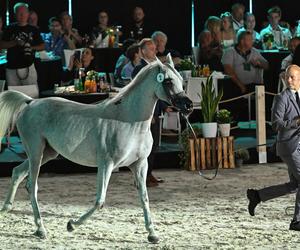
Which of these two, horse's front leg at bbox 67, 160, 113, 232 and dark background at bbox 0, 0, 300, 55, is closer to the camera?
horse's front leg at bbox 67, 160, 113, 232

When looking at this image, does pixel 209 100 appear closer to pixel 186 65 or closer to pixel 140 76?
pixel 186 65

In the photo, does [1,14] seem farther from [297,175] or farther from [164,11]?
[297,175]

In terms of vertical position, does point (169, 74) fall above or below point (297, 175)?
above

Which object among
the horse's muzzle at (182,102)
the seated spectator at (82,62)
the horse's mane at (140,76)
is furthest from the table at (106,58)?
the horse's muzzle at (182,102)

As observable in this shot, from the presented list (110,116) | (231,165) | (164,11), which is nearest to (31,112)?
(110,116)

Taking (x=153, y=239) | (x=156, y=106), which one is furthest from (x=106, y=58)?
(x=153, y=239)

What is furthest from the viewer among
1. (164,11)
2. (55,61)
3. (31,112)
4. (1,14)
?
(164,11)

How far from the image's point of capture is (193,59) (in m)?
16.4

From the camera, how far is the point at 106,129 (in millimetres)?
8922

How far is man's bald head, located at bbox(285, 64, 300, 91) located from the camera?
9.02 meters

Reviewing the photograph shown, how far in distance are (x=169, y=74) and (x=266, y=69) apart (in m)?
7.48

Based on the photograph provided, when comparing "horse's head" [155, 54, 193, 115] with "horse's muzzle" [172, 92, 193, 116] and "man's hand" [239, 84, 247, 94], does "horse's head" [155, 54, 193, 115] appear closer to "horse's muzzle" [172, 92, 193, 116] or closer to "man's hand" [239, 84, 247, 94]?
"horse's muzzle" [172, 92, 193, 116]

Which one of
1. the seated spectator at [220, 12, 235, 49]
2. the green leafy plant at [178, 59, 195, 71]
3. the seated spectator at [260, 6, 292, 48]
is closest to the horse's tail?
the green leafy plant at [178, 59, 195, 71]

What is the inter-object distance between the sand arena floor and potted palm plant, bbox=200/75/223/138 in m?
0.65
